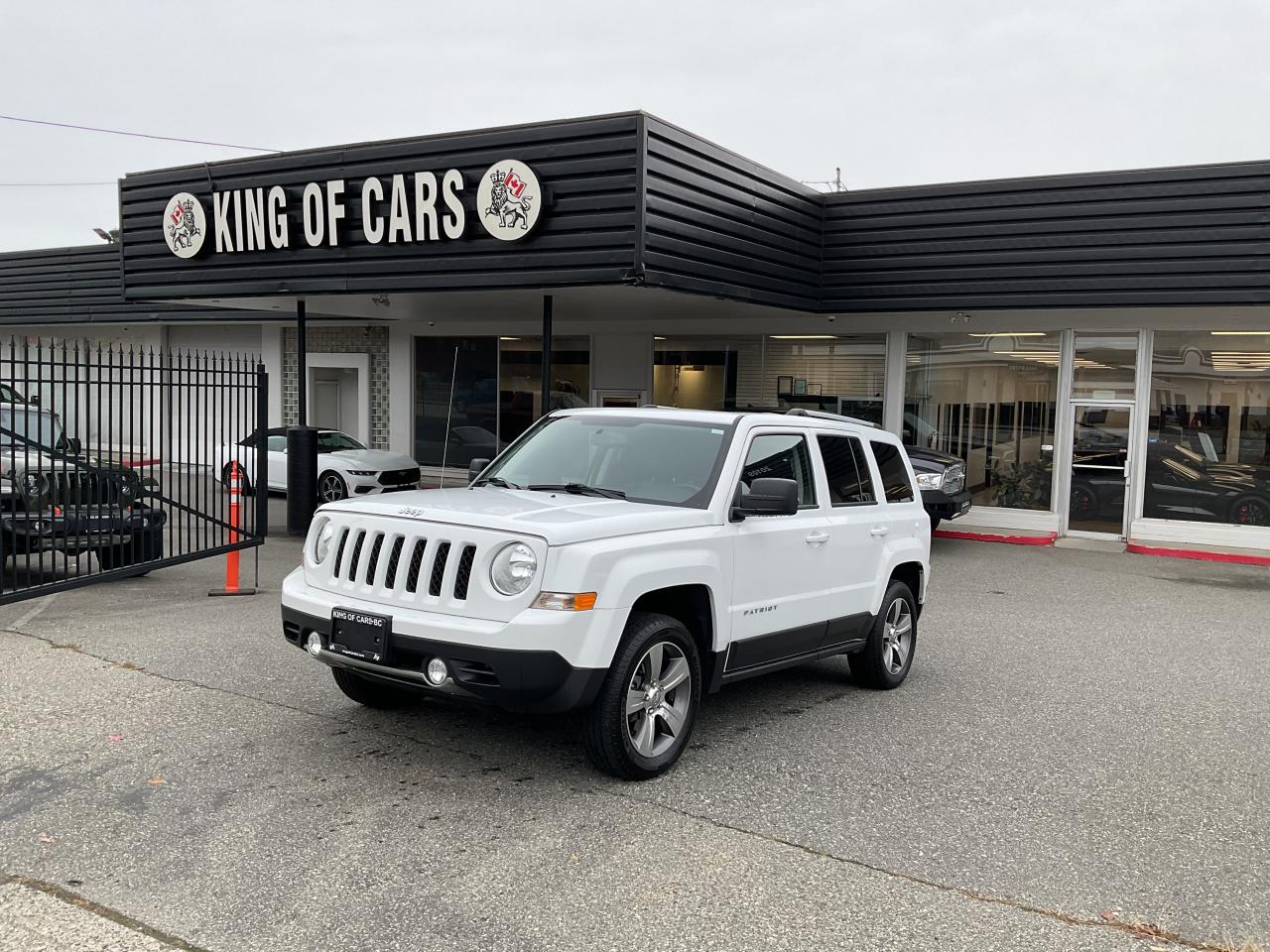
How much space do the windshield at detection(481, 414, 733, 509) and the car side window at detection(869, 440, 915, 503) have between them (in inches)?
69.1

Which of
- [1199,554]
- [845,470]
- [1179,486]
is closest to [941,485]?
[1199,554]

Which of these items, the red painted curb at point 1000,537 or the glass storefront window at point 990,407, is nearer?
the red painted curb at point 1000,537

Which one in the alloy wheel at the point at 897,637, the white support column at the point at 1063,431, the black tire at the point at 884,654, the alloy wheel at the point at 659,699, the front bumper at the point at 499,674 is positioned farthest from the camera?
the white support column at the point at 1063,431

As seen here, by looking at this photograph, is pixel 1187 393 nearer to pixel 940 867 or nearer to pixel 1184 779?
pixel 1184 779

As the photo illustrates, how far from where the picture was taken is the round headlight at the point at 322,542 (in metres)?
5.57

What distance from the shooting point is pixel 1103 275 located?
47.4ft

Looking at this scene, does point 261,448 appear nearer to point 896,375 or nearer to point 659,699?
point 659,699

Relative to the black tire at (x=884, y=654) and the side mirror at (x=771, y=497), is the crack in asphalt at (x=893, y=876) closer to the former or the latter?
the side mirror at (x=771, y=497)

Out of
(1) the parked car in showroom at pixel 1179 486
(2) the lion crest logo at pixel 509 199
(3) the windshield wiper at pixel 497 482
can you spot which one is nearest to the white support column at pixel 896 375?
(1) the parked car in showroom at pixel 1179 486

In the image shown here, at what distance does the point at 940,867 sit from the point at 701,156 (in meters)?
9.57

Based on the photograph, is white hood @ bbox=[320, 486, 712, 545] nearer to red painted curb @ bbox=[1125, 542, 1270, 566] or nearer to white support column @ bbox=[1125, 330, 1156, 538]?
red painted curb @ bbox=[1125, 542, 1270, 566]

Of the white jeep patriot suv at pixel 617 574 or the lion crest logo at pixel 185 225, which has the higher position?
the lion crest logo at pixel 185 225

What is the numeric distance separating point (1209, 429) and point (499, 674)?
13.5m

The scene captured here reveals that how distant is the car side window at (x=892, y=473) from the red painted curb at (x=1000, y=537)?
28.8 ft
